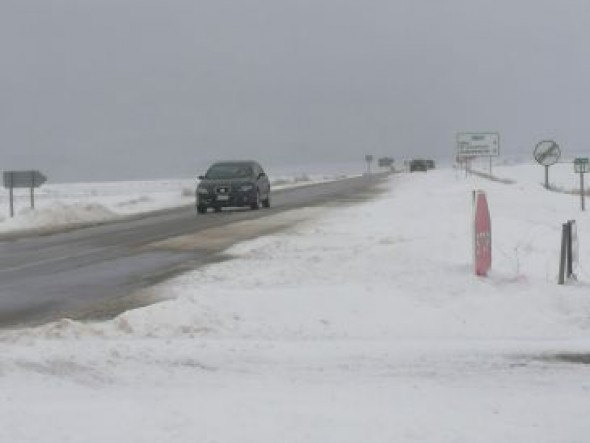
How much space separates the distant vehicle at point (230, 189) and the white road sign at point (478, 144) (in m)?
20.8

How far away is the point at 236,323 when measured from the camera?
9.03 m

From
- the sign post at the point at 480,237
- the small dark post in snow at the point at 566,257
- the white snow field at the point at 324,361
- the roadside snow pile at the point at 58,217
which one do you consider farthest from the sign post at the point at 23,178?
the small dark post in snow at the point at 566,257

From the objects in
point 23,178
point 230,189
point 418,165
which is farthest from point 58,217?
point 418,165

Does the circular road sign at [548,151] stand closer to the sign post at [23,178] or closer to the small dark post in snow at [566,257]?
the small dark post in snow at [566,257]

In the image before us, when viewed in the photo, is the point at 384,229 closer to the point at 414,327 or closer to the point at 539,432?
the point at 414,327

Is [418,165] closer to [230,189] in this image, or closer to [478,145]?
[478,145]

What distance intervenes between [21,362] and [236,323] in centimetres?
267

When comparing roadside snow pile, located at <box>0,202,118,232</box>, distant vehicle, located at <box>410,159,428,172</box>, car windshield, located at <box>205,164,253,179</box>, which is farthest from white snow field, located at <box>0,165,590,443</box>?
distant vehicle, located at <box>410,159,428,172</box>

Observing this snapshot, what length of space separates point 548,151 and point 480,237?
17.3 meters

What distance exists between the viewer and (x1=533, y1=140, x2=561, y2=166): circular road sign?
90.6 feet

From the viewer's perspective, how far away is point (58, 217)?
31.7 metres

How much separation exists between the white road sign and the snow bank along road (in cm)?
2454

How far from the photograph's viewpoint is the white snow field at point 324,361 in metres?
5.54

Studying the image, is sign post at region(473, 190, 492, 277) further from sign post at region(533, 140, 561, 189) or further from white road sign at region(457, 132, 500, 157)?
white road sign at region(457, 132, 500, 157)
